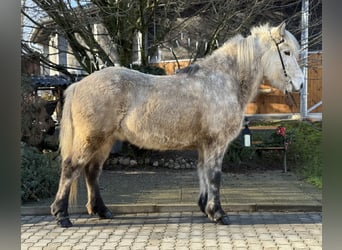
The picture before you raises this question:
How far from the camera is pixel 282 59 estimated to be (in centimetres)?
516

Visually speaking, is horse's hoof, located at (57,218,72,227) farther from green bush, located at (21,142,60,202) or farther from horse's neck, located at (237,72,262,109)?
horse's neck, located at (237,72,262,109)

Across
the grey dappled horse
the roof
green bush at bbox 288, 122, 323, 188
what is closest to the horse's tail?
the grey dappled horse

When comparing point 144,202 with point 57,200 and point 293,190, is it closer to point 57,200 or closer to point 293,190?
point 57,200

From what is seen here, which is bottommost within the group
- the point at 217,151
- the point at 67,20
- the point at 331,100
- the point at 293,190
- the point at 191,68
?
the point at 293,190

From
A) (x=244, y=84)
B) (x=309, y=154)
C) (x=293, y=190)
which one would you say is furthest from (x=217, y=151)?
(x=309, y=154)

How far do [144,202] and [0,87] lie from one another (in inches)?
202

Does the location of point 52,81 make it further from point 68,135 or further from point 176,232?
point 176,232

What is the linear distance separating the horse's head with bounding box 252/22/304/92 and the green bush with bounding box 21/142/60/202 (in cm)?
380

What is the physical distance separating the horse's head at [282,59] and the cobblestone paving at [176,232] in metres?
1.73

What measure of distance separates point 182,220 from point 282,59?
2.43 metres

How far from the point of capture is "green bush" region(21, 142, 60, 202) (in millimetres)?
6094

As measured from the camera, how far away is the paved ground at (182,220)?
4270mm

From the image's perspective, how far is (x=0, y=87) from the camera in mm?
980

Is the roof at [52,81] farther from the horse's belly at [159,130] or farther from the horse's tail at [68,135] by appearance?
the horse's belly at [159,130]
